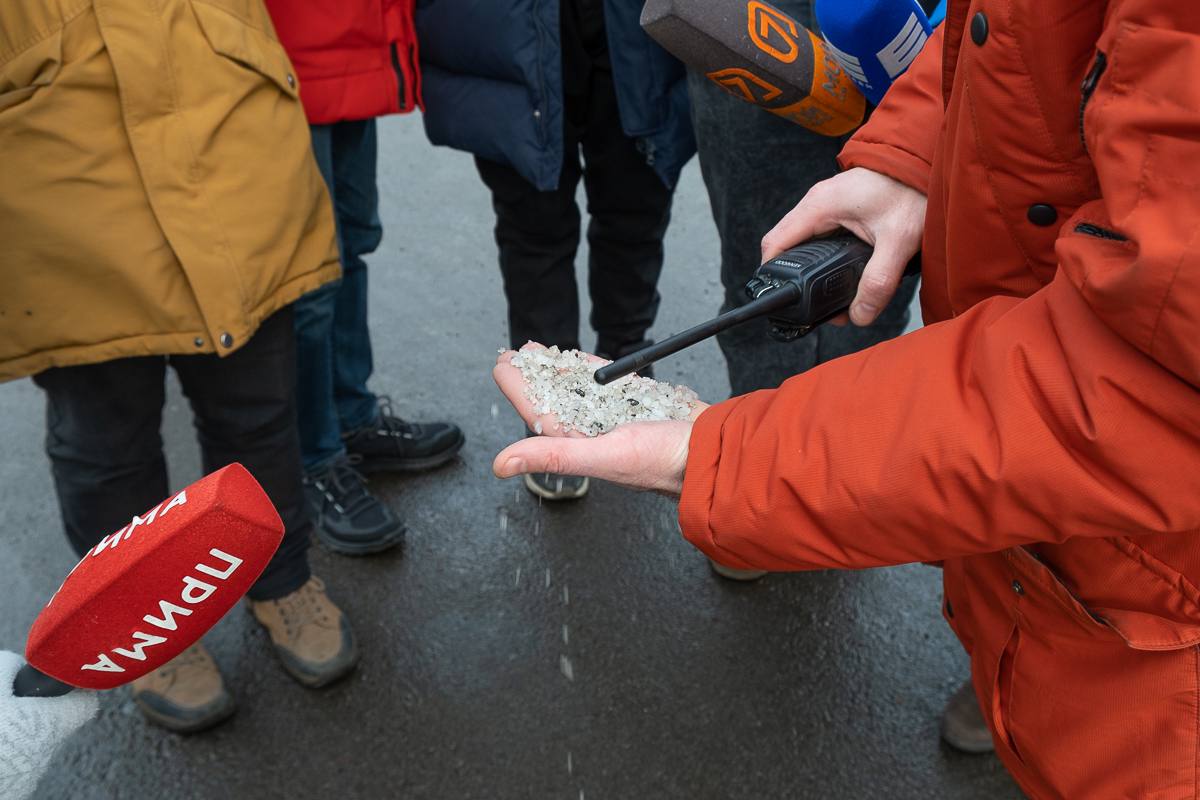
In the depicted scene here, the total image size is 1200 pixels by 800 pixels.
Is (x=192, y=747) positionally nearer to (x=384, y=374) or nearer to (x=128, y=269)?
(x=128, y=269)

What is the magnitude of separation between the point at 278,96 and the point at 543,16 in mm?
641

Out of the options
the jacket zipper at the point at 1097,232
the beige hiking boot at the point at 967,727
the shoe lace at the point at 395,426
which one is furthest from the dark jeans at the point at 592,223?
the jacket zipper at the point at 1097,232

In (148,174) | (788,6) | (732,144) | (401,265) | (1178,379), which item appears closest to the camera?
(1178,379)

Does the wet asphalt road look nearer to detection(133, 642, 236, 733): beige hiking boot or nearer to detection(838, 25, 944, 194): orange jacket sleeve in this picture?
detection(133, 642, 236, 733): beige hiking boot

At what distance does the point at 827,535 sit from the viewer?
3.61 ft

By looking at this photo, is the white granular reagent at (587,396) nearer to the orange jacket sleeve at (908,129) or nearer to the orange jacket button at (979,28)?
the orange jacket sleeve at (908,129)

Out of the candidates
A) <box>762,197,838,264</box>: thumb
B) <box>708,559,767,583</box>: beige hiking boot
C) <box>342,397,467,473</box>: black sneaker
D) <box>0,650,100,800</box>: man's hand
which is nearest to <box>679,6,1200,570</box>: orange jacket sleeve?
<box>762,197,838,264</box>: thumb

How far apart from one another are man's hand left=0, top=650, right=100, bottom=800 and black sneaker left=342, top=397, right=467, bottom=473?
1.64 m

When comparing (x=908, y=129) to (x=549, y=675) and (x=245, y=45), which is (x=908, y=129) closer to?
(x=245, y=45)

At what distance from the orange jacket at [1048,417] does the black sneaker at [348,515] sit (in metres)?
1.50

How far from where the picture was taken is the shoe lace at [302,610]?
2215mm

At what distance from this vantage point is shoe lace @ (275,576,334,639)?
2.21 metres

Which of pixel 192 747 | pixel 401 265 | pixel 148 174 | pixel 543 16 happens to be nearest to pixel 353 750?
pixel 192 747

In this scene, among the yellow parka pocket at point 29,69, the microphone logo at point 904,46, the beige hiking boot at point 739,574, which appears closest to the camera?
the yellow parka pocket at point 29,69
